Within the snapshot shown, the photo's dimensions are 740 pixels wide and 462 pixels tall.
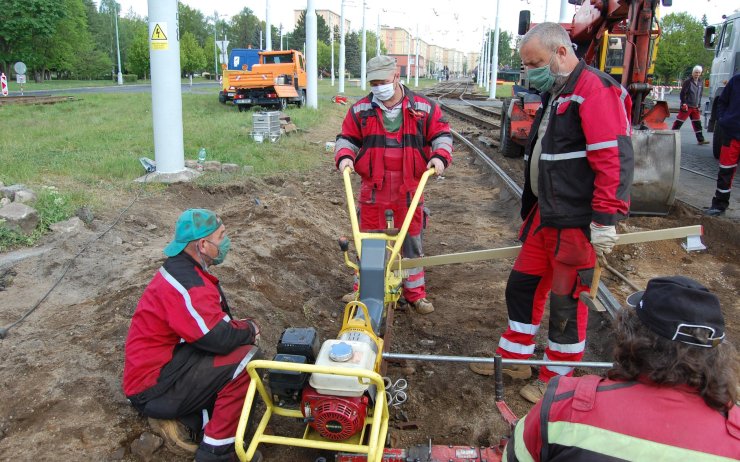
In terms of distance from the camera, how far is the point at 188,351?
298cm

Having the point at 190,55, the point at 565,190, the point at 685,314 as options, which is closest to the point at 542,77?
the point at 565,190

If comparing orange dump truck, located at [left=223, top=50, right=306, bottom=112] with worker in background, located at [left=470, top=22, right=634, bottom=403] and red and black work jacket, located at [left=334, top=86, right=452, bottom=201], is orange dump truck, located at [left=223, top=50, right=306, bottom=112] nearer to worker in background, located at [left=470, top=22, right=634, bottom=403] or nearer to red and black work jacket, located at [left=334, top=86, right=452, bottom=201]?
red and black work jacket, located at [left=334, top=86, right=452, bottom=201]

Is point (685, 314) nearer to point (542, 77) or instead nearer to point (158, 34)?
point (542, 77)

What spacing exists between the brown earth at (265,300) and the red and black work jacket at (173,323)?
0.46 metres

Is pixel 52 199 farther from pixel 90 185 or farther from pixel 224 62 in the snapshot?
pixel 224 62

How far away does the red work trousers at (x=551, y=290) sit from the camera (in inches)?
134

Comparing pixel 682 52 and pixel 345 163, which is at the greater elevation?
pixel 682 52

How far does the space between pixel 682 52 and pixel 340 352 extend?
63.4 meters

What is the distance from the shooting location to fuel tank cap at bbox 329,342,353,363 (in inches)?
102

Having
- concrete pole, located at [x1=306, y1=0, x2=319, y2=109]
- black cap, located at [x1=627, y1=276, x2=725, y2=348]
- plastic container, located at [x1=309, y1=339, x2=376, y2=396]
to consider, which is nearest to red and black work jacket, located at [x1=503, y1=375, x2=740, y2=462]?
black cap, located at [x1=627, y1=276, x2=725, y2=348]

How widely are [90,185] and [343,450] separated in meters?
6.59

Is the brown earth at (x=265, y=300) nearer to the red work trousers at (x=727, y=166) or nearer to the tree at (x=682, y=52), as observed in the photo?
the red work trousers at (x=727, y=166)

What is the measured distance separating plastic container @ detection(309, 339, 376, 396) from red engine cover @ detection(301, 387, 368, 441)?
0.04m

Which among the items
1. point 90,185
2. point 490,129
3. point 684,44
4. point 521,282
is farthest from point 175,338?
point 684,44
